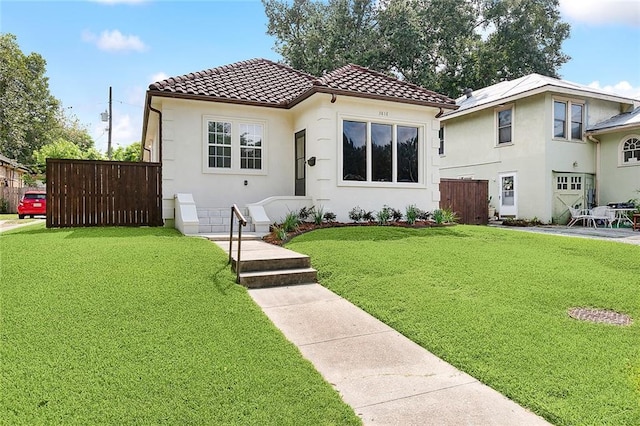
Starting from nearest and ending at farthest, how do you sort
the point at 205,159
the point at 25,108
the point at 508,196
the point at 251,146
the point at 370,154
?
the point at 205,159, the point at 370,154, the point at 251,146, the point at 508,196, the point at 25,108

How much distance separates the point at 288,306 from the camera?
4742mm

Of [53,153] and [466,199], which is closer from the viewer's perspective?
[466,199]

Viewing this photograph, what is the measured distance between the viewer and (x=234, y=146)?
37.3 feet

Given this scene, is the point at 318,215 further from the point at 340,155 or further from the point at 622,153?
the point at 622,153

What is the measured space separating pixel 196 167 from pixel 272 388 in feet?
29.9

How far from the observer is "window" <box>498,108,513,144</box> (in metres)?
17.3

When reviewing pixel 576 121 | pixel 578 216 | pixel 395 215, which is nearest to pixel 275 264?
A: pixel 395 215

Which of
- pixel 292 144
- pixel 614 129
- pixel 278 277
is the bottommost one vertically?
pixel 278 277

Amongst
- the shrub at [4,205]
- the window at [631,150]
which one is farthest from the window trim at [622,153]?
the shrub at [4,205]

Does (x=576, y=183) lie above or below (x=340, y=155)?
below

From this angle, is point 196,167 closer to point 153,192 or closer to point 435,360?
point 153,192

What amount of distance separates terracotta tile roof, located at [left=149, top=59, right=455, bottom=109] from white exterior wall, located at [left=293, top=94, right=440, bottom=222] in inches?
11.8

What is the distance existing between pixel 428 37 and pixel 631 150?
14.7 metres

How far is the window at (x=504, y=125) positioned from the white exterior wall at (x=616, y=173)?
3543 mm
